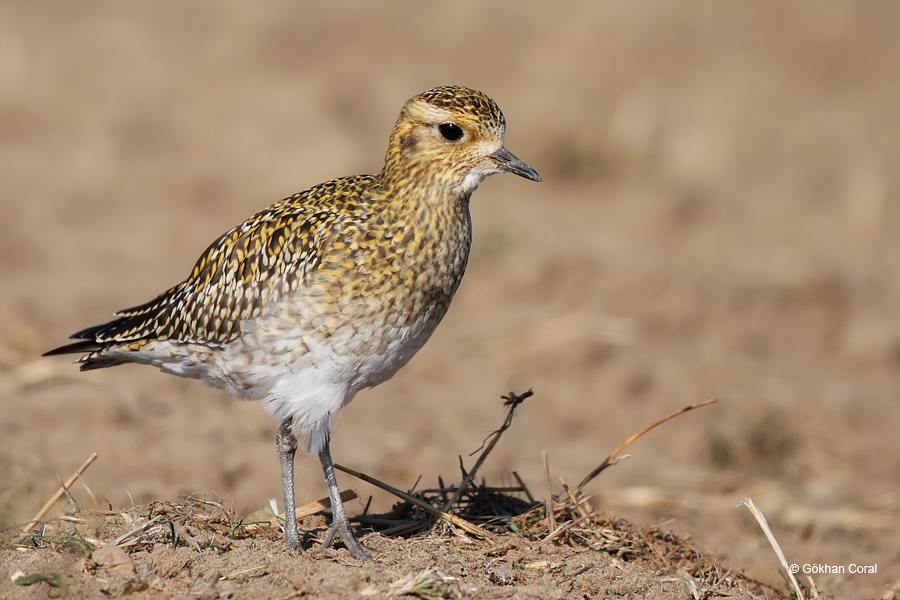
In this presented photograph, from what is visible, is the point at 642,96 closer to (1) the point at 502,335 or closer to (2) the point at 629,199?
(2) the point at 629,199

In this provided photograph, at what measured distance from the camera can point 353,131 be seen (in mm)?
13727

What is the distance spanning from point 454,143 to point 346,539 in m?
2.00

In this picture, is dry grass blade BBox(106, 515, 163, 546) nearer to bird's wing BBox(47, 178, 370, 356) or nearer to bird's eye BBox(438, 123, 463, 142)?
bird's wing BBox(47, 178, 370, 356)

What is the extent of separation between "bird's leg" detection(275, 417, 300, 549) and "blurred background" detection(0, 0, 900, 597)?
4.20 feet

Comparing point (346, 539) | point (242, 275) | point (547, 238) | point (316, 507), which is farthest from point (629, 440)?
point (547, 238)

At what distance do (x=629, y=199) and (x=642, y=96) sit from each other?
2702 millimetres

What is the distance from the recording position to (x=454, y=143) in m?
5.70

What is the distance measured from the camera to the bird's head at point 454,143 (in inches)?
223

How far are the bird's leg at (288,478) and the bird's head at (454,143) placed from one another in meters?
1.41

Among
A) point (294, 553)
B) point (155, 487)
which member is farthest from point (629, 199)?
point (294, 553)

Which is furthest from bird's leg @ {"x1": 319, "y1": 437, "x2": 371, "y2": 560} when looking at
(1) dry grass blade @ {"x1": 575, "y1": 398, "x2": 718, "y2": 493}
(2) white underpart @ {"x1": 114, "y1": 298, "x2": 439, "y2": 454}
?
(1) dry grass blade @ {"x1": 575, "y1": 398, "x2": 718, "y2": 493}

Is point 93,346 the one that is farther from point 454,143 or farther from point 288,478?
point 454,143

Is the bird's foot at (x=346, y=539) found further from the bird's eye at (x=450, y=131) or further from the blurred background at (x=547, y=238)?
the bird's eye at (x=450, y=131)

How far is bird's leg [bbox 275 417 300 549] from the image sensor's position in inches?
219
